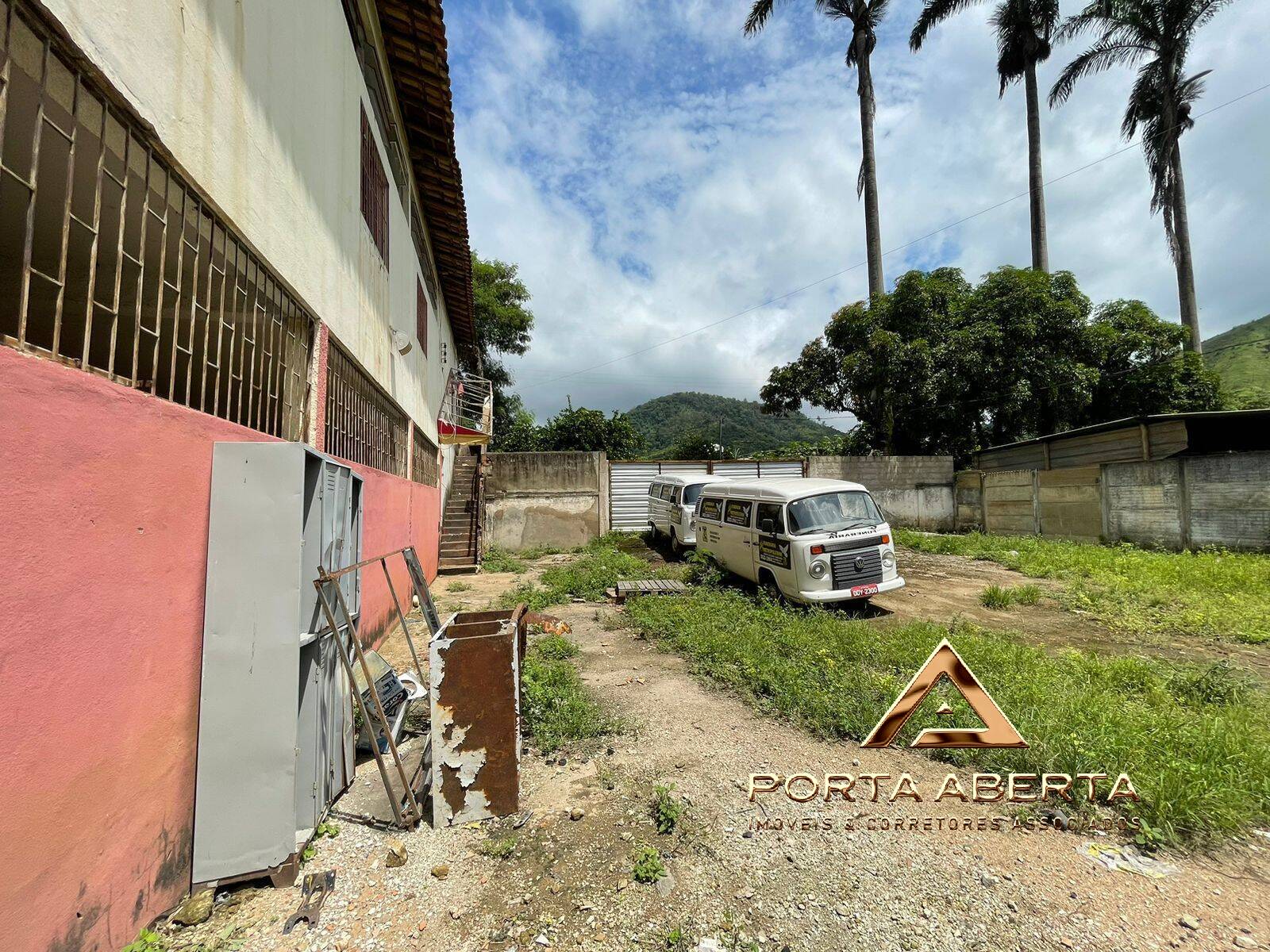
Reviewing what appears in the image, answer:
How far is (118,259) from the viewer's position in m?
2.02

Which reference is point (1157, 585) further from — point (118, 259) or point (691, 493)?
point (118, 259)

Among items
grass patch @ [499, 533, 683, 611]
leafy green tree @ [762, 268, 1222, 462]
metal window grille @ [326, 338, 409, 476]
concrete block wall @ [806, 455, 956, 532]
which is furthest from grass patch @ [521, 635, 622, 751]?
leafy green tree @ [762, 268, 1222, 462]

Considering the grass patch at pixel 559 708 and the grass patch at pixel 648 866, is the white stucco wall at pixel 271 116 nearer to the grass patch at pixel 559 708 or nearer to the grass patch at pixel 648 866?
the grass patch at pixel 559 708

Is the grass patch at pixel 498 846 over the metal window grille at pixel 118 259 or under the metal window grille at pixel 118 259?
under

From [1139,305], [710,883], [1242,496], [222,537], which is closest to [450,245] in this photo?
[222,537]

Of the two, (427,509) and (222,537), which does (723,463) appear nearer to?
(427,509)

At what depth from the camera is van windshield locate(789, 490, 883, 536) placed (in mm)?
6441

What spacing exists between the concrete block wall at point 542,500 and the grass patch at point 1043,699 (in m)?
8.68

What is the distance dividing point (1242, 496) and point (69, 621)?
15.9m

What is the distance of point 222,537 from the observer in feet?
7.50

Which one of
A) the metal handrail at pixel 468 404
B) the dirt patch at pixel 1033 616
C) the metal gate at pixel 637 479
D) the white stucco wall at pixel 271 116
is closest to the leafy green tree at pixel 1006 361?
the metal gate at pixel 637 479

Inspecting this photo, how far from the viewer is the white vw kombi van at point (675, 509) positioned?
37.0 ft

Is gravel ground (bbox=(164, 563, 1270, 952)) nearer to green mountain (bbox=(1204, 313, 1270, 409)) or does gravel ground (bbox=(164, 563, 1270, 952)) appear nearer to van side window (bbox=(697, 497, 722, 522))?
van side window (bbox=(697, 497, 722, 522))

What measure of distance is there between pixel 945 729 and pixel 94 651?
4.27 meters
